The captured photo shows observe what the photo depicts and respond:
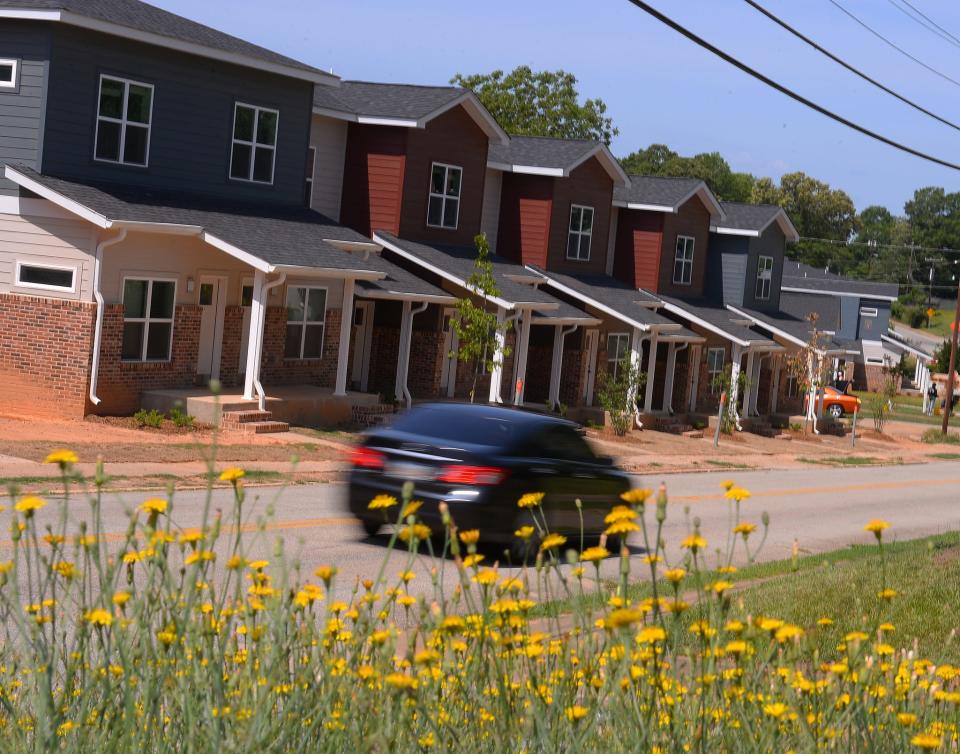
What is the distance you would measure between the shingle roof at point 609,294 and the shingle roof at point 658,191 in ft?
9.78

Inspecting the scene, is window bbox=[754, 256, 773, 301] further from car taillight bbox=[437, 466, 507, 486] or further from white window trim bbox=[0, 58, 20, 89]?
car taillight bbox=[437, 466, 507, 486]

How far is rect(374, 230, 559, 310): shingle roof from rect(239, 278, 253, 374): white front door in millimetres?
5894

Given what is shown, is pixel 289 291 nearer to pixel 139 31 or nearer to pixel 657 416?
pixel 139 31

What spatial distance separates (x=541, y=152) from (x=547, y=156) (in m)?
0.45

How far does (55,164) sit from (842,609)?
17.5 metres

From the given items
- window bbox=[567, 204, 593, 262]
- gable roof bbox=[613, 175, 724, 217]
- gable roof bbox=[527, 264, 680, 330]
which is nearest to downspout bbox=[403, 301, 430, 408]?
gable roof bbox=[527, 264, 680, 330]

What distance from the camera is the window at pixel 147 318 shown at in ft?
84.2

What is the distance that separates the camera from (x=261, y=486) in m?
19.4

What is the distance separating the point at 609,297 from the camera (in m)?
41.3

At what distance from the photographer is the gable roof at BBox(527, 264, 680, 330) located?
1563 inches

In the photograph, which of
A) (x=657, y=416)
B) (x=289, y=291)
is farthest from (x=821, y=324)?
(x=289, y=291)

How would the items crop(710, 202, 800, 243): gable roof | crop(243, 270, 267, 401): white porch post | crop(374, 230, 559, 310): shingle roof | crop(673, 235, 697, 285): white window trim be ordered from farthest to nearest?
crop(710, 202, 800, 243): gable roof
crop(673, 235, 697, 285): white window trim
crop(374, 230, 559, 310): shingle roof
crop(243, 270, 267, 401): white porch post

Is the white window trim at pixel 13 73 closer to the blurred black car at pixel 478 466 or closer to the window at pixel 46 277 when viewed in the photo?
the window at pixel 46 277

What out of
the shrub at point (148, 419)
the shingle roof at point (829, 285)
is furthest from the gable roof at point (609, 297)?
the shingle roof at point (829, 285)
